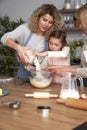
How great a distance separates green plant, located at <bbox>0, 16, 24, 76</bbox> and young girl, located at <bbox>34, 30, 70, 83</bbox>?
250cm

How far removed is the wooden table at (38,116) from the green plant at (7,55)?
317 centimetres

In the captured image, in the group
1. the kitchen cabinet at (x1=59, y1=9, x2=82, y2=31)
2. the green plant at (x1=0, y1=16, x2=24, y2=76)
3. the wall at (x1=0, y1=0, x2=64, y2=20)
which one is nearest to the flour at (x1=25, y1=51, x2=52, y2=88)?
the kitchen cabinet at (x1=59, y1=9, x2=82, y2=31)

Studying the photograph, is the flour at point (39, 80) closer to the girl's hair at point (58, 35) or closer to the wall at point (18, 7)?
Result: the girl's hair at point (58, 35)

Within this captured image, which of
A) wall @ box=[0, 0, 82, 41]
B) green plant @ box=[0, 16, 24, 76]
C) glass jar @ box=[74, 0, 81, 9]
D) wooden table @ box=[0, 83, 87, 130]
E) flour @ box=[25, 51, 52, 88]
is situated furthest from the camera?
wall @ box=[0, 0, 82, 41]

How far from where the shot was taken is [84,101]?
4.56ft

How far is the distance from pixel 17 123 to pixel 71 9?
333 centimetres

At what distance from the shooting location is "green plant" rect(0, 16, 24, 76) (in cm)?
476

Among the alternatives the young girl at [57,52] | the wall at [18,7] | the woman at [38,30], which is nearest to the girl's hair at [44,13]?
the woman at [38,30]

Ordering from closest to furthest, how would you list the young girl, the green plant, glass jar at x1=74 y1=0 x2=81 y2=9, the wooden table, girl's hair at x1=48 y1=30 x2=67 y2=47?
the wooden table → the young girl → girl's hair at x1=48 y1=30 x2=67 y2=47 → glass jar at x1=74 y1=0 x2=81 y2=9 → the green plant

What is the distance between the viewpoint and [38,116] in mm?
1267

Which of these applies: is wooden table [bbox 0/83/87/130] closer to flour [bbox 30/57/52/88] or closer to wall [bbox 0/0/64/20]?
flour [bbox 30/57/52/88]

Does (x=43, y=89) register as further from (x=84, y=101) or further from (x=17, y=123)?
(x=17, y=123)

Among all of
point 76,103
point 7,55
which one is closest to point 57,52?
point 76,103

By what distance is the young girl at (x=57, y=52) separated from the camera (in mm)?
2102
